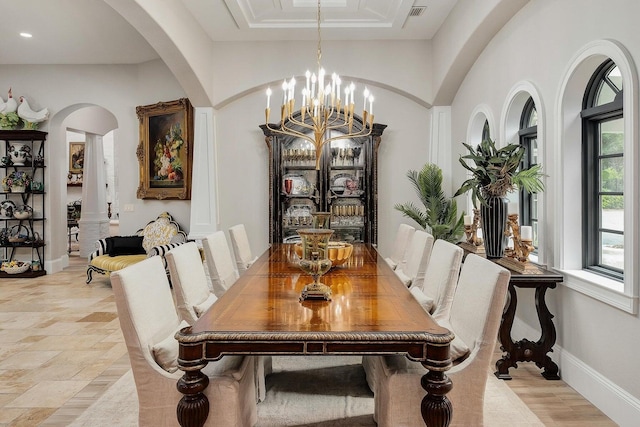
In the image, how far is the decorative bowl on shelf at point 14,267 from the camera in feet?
21.2

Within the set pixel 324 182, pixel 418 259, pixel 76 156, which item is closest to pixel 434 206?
pixel 324 182

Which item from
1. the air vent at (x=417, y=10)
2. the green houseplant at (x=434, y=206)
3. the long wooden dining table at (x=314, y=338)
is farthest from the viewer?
the green houseplant at (x=434, y=206)

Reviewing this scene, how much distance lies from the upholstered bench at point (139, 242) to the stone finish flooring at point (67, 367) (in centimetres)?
62

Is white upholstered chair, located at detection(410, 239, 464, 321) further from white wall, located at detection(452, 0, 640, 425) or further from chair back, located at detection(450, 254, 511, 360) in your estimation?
white wall, located at detection(452, 0, 640, 425)

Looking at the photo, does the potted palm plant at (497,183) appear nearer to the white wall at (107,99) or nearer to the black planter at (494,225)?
the black planter at (494,225)

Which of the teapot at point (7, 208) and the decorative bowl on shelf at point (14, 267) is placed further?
the teapot at point (7, 208)

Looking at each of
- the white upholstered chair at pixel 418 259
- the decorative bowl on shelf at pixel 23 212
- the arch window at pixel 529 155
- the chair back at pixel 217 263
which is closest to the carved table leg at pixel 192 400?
the chair back at pixel 217 263

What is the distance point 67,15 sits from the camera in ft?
15.9

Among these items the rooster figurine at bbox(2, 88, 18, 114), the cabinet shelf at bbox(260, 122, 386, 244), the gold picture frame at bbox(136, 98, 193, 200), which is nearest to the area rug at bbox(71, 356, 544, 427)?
the cabinet shelf at bbox(260, 122, 386, 244)

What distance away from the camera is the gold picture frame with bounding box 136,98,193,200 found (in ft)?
20.5

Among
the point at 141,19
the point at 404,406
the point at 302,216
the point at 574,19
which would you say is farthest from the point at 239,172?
the point at 404,406

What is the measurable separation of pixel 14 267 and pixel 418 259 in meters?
6.29

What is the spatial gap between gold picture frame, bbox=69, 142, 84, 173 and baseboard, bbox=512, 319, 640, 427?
11150mm

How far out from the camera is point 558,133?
10.2 feet
